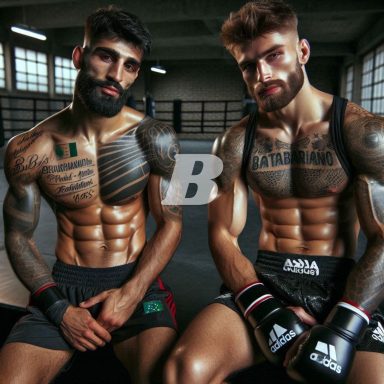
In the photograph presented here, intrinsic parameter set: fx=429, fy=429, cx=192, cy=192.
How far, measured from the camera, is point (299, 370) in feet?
4.31

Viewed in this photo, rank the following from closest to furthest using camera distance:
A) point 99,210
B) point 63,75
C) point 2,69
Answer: point 99,210
point 2,69
point 63,75

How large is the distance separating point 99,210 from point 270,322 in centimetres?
84

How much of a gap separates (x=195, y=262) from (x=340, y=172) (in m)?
1.47

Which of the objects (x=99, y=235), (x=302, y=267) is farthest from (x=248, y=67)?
(x=99, y=235)

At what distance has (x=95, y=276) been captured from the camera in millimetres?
1804

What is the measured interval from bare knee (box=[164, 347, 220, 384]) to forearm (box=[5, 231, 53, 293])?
0.65 meters

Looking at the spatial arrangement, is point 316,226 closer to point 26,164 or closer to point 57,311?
point 57,311

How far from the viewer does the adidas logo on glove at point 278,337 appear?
1403 millimetres

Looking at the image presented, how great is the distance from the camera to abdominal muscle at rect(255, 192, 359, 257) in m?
1.69

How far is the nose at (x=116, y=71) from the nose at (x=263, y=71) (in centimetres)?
54

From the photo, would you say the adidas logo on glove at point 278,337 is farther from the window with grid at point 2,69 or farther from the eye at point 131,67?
the window with grid at point 2,69

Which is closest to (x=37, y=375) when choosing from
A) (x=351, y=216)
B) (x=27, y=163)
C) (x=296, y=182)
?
(x=27, y=163)

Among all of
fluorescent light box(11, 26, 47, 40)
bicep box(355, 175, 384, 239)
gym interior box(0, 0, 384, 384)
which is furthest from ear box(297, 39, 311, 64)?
fluorescent light box(11, 26, 47, 40)

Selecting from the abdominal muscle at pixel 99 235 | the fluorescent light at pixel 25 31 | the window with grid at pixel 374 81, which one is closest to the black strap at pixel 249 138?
the abdominal muscle at pixel 99 235
